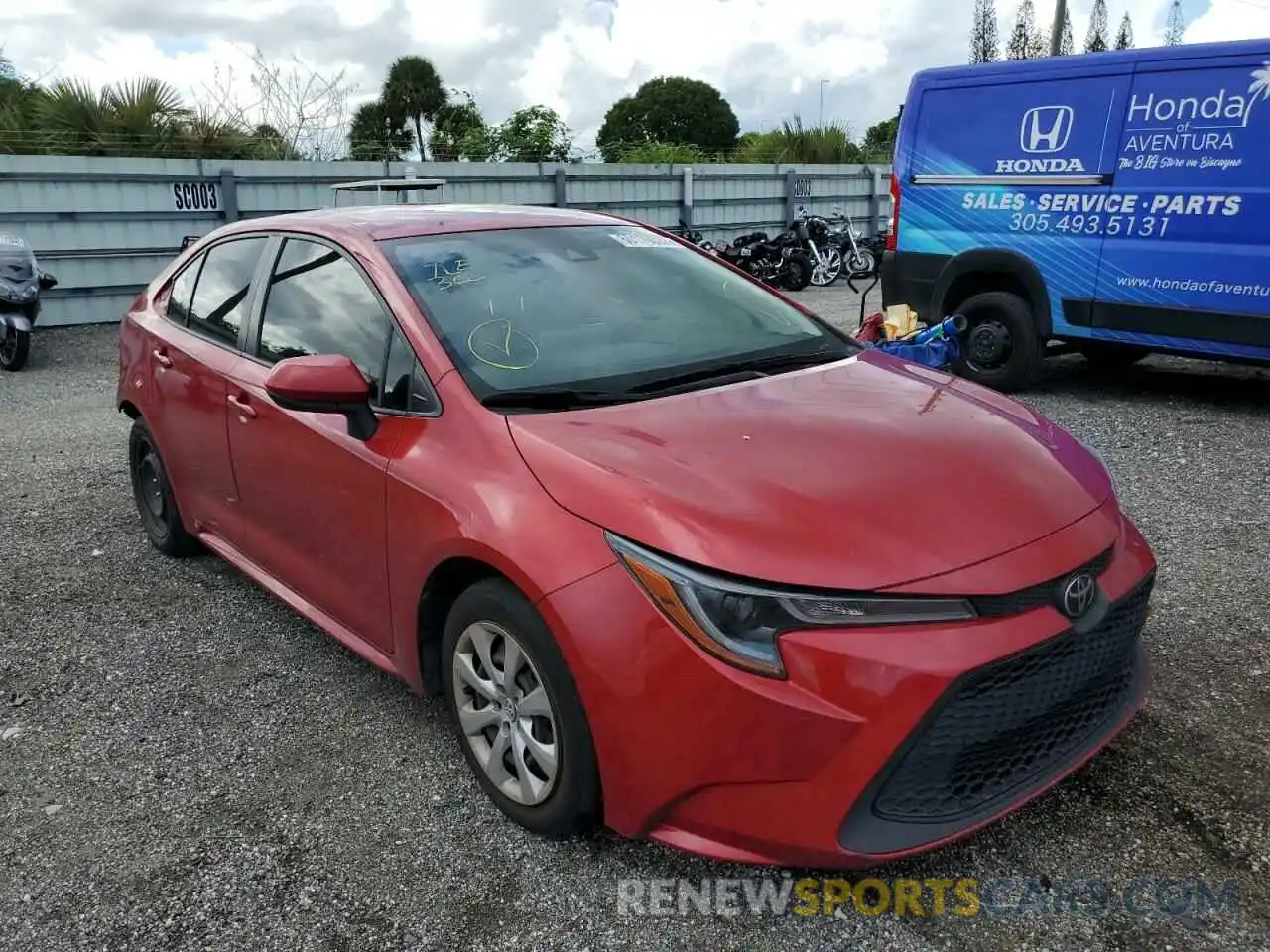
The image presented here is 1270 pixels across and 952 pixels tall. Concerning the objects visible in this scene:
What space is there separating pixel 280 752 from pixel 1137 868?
228 cm

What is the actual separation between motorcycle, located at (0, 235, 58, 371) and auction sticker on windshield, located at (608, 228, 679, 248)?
7937 mm

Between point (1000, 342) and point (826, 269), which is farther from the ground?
point (1000, 342)

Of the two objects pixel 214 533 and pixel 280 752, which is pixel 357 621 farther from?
pixel 214 533

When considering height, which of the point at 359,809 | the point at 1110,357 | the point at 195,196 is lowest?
the point at 359,809

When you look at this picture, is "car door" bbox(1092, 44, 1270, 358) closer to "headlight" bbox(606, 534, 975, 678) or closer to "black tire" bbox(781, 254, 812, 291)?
"headlight" bbox(606, 534, 975, 678)

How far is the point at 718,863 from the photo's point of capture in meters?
2.42

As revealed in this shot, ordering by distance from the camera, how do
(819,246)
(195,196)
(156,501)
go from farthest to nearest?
(819,246)
(195,196)
(156,501)

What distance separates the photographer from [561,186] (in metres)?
15.0

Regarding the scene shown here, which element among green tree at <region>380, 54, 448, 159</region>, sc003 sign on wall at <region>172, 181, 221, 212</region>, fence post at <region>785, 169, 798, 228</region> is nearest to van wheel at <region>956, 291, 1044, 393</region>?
sc003 sign on wall at <region>172, 181, 221, 212</region>

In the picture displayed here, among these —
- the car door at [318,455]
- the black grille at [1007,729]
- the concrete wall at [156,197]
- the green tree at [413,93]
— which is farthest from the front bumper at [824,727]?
the green tree at [413,93]

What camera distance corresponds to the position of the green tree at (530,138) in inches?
896

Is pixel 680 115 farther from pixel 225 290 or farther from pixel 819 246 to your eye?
pixel 225 290

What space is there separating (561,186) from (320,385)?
12962mm

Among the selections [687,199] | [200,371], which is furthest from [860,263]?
[200,371]
